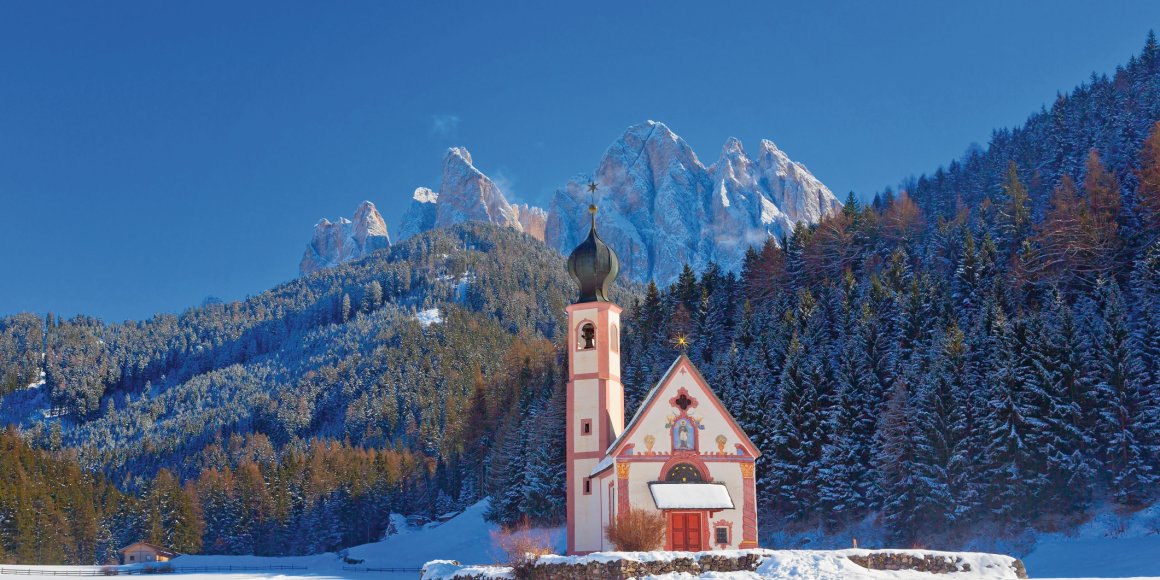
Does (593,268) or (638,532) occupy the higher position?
(593,268)

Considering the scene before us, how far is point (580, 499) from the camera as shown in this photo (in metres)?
47.9

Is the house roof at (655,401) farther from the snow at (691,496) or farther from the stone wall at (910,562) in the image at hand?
the stone wall at (910,562)

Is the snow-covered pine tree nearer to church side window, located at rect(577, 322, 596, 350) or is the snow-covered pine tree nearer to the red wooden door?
the red wooden door

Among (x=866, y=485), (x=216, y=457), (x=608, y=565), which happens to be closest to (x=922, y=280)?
(x=866, y=485)

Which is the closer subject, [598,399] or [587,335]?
[598,399]

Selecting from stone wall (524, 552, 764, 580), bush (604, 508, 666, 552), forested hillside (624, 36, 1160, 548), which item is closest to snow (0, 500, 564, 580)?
forested hillside (624, 36, 1160, 548)

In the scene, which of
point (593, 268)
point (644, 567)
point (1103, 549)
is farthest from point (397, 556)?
point (644, 567)

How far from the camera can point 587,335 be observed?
50094 mm

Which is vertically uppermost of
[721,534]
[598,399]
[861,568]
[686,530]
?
[598,399]

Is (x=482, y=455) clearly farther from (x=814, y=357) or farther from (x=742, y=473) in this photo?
(x=742, y=473)

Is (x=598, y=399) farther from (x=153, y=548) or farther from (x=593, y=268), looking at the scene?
(x=153, y=548)

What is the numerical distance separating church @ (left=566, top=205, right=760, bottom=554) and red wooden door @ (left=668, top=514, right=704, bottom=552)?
39 millimetres

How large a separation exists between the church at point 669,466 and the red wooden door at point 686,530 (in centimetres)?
4

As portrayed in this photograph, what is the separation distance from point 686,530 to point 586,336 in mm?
10104
